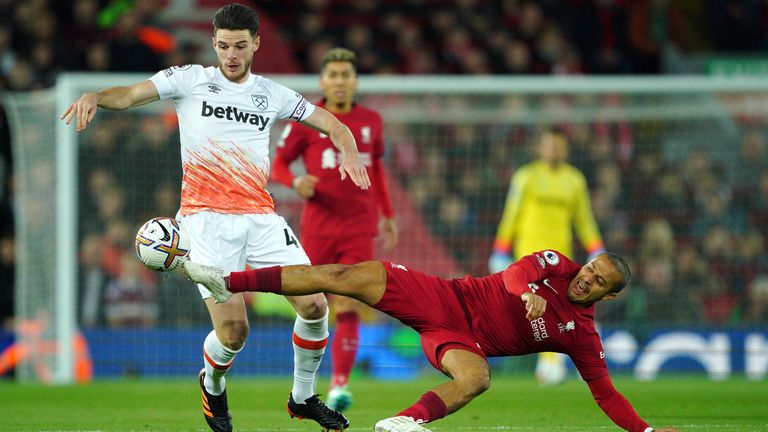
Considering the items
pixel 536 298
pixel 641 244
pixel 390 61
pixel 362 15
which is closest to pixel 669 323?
pixel 641 244

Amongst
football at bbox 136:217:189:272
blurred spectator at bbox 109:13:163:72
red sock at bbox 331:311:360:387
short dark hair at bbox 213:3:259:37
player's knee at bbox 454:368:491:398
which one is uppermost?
blurred spectator at bbox 109:13:163:72

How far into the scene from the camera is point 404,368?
44.5ft

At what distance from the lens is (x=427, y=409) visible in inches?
235

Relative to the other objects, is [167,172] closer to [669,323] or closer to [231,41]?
[669,323]

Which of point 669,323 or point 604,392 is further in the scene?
point 669,323

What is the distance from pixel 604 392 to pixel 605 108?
860 cm

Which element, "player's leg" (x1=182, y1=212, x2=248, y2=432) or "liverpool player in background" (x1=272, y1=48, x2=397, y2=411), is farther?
"liverpool player in background" (x1=272, y1=48, x2=397, y2=411)

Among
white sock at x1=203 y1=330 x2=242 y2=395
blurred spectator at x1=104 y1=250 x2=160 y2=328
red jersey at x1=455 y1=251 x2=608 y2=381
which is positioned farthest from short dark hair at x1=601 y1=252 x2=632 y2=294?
blurred spectator at x1=104 y1=250 x2=160 y2=328

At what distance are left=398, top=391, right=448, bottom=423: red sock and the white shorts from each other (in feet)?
4.63

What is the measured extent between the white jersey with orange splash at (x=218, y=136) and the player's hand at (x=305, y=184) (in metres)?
1.78

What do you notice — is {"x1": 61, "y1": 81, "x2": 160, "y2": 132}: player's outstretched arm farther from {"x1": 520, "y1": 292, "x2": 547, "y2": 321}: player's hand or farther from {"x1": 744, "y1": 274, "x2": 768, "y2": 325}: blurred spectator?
{"x1": 744, "y1": 274, "x2": 768, "y2": 325}: blurred spectator

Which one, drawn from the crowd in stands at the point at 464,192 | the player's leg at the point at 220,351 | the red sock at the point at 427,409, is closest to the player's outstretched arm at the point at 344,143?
the player's leg at the point at 220,351

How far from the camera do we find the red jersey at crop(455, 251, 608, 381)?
267 inches

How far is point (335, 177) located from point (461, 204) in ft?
18.6
